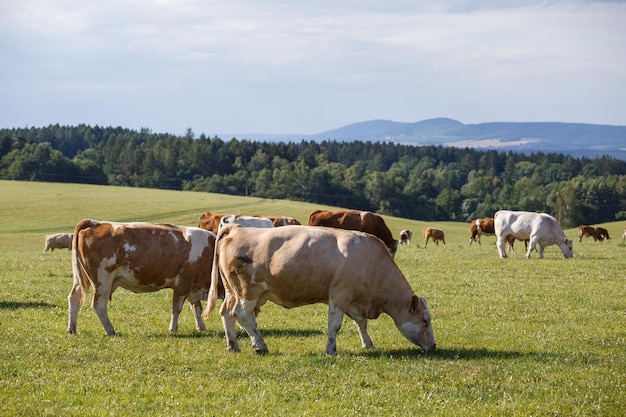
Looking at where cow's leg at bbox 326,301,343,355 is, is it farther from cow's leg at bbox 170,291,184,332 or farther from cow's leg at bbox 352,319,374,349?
cow's leg at bbox 170,291,184,332

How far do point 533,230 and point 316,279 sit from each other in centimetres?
2423

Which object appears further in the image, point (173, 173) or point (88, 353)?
point (173, 173)

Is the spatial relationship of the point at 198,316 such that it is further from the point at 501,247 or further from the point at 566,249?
the point at 566,249

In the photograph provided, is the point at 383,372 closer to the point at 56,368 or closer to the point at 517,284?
the point at 56,368

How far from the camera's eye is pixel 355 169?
144m

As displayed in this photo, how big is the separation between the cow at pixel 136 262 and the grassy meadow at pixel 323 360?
727mm

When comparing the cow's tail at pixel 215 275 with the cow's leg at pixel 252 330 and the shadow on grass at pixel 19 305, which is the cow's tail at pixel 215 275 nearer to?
the cow's leg at pixel 252 330

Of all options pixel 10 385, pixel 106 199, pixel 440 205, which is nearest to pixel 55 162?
pixel 106 199

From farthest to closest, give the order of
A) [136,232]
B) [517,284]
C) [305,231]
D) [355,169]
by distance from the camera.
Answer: [355,169]
[517,284]
[136,232]
[305,231]

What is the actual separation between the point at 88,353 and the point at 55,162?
119115 mm

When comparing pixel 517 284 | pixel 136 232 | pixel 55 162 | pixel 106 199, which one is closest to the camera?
pixel 136 232

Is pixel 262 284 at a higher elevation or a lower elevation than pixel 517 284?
higher

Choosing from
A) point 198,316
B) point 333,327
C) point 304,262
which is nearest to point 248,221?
point 198,316

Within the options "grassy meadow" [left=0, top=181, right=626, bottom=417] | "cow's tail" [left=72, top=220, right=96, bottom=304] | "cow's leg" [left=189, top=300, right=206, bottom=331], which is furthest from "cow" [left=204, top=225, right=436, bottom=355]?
"cow's tail" [left=72, top=220, right=96, bottom=304]
